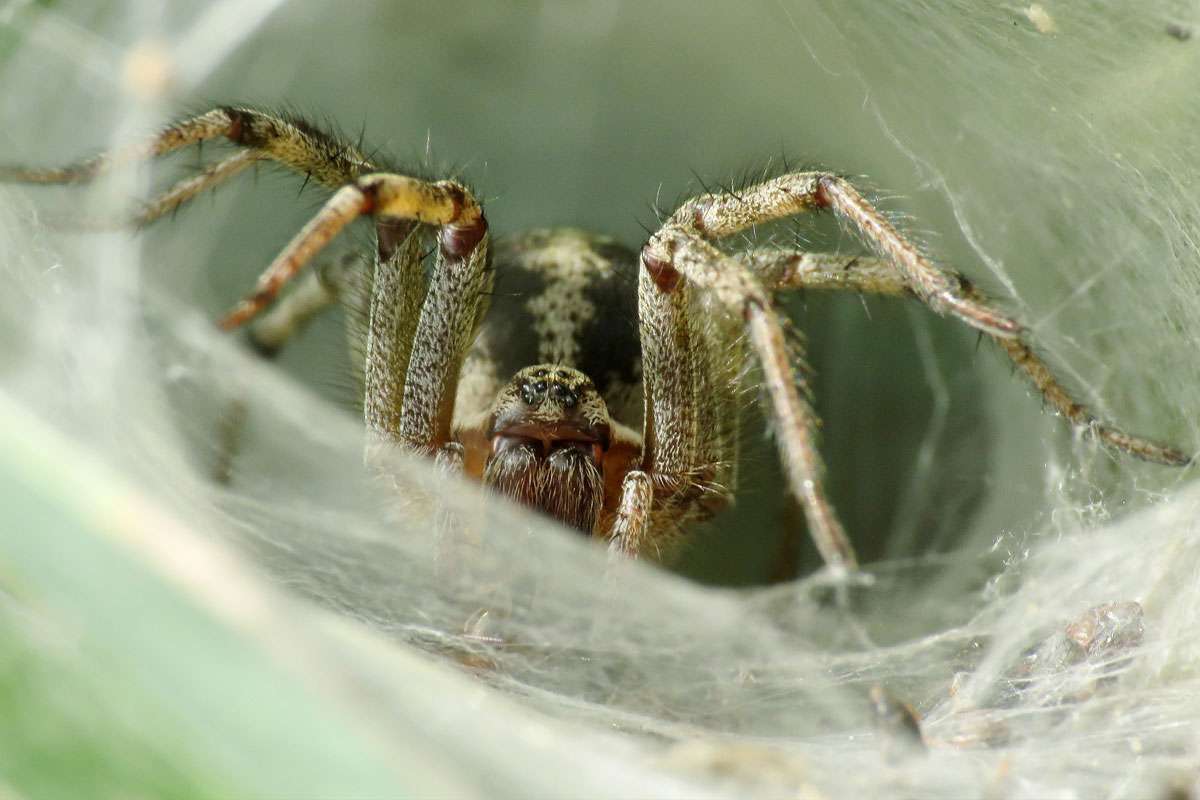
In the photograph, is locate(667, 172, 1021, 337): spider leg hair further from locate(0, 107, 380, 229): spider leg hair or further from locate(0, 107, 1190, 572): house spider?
locate(0, 107, 380, 229): spider leg hair

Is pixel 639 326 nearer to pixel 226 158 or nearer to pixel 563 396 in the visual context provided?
pixel 563 396

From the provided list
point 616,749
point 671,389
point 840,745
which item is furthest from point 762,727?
point 671,389

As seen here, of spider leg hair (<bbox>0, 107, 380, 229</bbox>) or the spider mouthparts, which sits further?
the spider mouthparts

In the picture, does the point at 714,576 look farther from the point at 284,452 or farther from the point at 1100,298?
the point at 284,452

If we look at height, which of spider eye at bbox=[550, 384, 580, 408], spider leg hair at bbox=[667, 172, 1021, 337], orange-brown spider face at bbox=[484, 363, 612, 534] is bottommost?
orange-brown spider face at bbox=[484, 363, 612, 534]

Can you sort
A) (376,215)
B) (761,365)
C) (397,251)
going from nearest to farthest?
(761,365) → (376,215) → (397,251)

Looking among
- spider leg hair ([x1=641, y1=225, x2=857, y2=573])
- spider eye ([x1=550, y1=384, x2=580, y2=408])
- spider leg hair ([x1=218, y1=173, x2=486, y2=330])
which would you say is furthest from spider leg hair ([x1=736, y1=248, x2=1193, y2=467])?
spider leg hair ([x1=218, y1=173, x2=486, y2=330])

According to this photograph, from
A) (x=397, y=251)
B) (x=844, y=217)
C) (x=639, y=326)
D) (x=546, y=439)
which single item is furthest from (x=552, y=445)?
(x=844, y=217)

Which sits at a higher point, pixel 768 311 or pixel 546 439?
pixel 768 311
